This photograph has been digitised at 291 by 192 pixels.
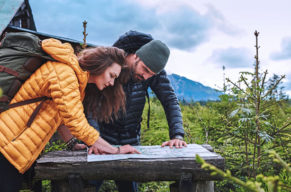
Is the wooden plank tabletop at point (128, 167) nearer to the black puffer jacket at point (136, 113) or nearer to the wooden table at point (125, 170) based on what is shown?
the wooden table at point (125, 170)

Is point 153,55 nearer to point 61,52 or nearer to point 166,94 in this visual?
point 166,94

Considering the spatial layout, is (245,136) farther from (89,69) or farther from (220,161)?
(89,69)

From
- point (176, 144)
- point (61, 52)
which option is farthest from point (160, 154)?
point (61, 52)

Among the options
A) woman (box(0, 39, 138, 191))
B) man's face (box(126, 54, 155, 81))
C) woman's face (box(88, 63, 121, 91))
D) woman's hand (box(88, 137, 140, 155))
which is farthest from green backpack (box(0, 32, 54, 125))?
man's face (box(126, 54, 155, 81))

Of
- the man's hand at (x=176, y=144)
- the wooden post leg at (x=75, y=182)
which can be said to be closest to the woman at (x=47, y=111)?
the wooden post leg at (x=75, y=182)

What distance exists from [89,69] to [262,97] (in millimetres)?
1964

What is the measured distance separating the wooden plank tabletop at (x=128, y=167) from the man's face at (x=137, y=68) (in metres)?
0.87

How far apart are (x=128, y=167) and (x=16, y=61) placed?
1158 mm

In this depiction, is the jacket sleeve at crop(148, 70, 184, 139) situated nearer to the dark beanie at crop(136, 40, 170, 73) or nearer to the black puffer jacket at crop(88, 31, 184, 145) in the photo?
the black puffer jacket at crop(88, 31, 184, 145)

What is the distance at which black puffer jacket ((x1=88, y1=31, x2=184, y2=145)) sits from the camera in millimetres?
2906

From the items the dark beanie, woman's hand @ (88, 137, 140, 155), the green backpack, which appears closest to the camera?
the green backpack

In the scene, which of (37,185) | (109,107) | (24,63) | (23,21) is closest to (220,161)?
(109,107)

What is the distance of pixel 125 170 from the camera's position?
217cm

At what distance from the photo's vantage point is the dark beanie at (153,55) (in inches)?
105
